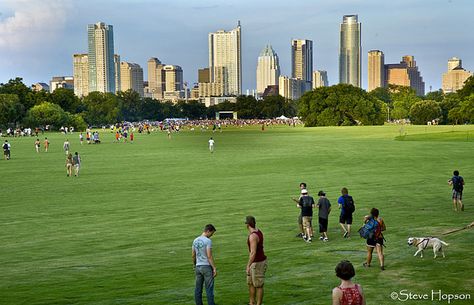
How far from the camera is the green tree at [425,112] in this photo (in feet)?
567

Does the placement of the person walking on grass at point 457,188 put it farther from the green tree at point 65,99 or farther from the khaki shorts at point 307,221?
the green tree at point 65,99

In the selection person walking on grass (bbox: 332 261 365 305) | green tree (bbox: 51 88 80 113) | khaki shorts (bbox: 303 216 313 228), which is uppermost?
green tree (bbox: 51 88 80 113)

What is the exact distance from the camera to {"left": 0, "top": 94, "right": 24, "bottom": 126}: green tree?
137m

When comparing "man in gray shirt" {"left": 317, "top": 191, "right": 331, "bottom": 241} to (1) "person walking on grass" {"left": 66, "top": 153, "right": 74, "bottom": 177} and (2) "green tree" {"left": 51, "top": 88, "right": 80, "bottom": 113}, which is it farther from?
(2) "green tree" {"left": 51, "top": 88, "right": 80, "bottom": 113}

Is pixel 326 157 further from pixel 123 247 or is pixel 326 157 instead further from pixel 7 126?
pixel 7 126

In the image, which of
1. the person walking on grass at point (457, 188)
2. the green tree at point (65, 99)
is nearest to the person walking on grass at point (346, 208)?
the person walking on grass at point (457, 188)

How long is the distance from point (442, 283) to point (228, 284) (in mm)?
5079

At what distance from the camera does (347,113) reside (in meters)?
159

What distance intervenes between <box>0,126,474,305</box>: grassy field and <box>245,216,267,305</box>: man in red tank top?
39.6 inches

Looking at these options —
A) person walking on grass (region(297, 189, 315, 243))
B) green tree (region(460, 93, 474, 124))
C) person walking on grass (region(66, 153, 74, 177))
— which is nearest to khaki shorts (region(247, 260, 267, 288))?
person walking on grass (region(297, 189, 315, 243))

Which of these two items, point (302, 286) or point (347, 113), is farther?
point (347, 113)

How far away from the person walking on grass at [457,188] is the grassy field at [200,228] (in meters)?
0.78

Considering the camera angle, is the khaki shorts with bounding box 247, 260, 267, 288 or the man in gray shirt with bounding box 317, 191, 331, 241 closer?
the khaki shorts with bounding box 247, 260, 267, 288

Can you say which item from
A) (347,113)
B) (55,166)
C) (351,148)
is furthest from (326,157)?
(347,113)
